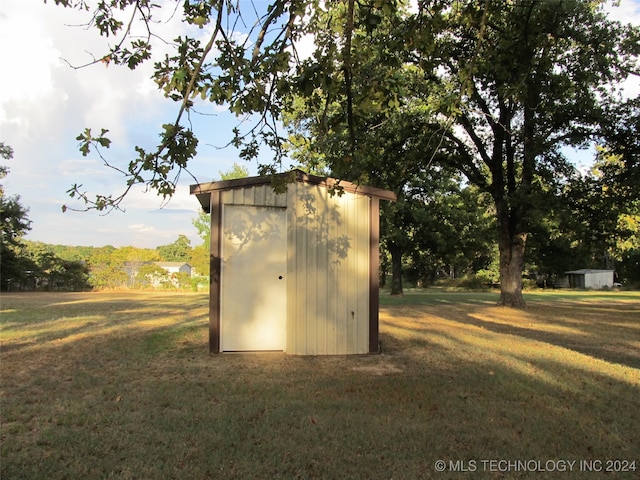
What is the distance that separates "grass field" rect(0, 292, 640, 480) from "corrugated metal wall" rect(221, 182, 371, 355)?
475 mm

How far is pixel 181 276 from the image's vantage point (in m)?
29.1

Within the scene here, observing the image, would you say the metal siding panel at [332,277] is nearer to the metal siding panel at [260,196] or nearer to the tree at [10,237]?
the metal siding panel at [260,196]

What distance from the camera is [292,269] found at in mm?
7328

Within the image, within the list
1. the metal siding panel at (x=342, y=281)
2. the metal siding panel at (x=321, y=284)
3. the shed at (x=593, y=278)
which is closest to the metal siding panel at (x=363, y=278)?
the metal siding panel at (x=342, y=281)

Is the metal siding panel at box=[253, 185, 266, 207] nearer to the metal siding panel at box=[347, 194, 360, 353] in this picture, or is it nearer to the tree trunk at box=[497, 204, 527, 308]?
the metal siding panel at box=[347, 194, 360, 353]

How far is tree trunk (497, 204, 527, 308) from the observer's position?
16.1m

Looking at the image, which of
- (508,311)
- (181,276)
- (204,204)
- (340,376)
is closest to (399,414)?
(340,376)

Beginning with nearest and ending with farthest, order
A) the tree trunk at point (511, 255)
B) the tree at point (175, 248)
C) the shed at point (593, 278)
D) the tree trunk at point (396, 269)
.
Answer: the tree trunk at point (511, 255)
the tree trunk at point (396, 269)
the shed at point (593, 278)
the tree at point (175, 248)

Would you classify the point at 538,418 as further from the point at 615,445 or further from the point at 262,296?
the point at 262,296

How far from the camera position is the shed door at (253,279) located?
7.42 m

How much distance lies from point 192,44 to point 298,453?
3051mm

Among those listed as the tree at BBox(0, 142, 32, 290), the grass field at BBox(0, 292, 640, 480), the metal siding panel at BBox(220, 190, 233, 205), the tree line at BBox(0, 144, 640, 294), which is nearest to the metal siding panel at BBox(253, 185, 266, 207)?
the metal siding panel at BBox(220, 190, 233, 205)

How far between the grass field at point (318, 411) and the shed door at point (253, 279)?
440 mm

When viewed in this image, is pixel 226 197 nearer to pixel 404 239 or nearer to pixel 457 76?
pixel 457 76
